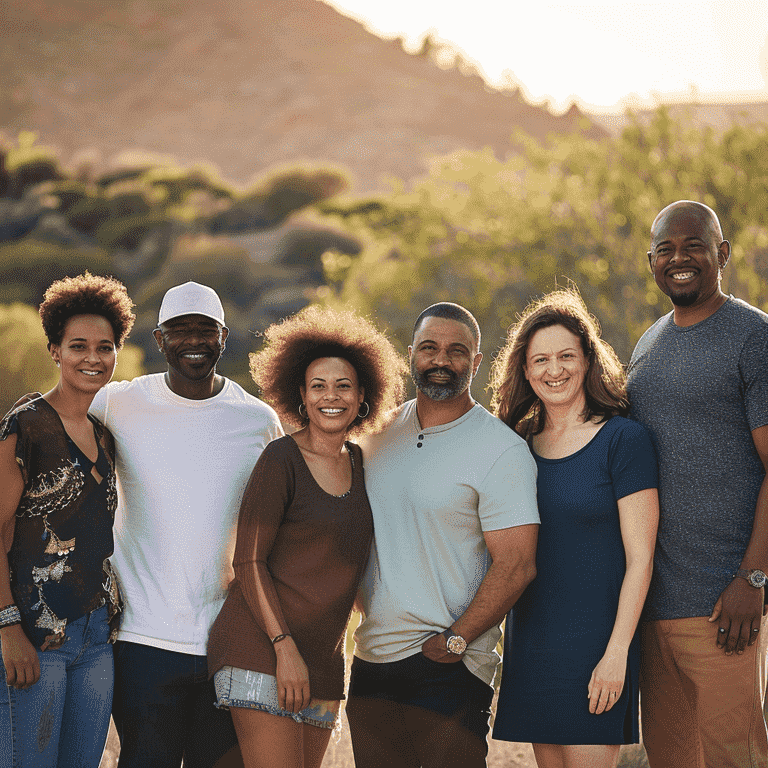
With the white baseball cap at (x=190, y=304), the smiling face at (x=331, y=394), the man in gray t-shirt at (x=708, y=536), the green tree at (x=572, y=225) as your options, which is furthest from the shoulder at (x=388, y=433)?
the green tree at (x=572, y=225)

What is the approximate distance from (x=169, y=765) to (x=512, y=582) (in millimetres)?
1624

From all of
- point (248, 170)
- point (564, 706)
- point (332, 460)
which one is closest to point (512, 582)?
point (564, 706)

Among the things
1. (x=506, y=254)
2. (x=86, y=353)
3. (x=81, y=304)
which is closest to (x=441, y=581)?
(x=86, y=353)

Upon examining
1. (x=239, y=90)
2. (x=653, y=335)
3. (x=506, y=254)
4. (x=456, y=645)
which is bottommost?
(x=456, y=645)

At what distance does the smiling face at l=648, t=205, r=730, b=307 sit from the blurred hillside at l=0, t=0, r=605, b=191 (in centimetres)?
9521

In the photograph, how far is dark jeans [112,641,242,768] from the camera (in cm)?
380

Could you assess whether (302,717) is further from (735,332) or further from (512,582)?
(735,332)

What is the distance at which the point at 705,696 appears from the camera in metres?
3.93

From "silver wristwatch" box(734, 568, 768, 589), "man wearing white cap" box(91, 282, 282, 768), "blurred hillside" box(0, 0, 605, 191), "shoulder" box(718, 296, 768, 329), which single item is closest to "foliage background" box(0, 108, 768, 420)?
"man wearing white cap" box(91, 282, 282, 768)

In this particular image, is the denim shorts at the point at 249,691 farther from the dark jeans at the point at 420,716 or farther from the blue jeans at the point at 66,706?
the blue jeans at the point at 66,706

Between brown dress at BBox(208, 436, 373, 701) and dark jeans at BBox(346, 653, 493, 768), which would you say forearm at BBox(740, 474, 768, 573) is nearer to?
dark jeans at BBox(346, 653, 493, 768)

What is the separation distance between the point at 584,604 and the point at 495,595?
374mm

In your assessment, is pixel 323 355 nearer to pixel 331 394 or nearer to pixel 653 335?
pixel 331 394

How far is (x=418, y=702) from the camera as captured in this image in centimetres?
378
